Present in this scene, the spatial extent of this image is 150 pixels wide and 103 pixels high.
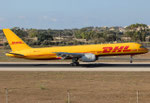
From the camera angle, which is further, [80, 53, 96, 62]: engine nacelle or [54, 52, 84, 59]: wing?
[54, 52, 84, 59]: wing

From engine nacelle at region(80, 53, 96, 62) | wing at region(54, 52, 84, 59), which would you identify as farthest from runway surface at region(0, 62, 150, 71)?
wing at region(54, 52, 84, 59)

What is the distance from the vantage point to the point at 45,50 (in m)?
Result: 48.4

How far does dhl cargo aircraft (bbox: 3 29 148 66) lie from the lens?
4606 centimetres
